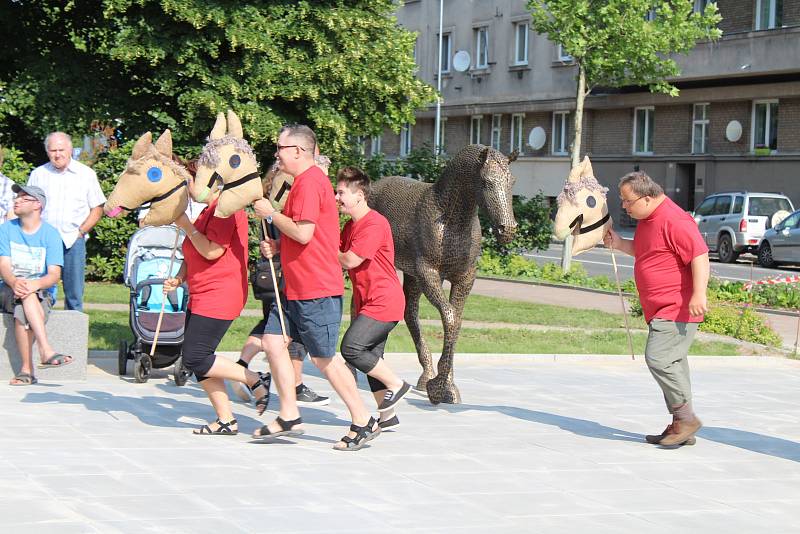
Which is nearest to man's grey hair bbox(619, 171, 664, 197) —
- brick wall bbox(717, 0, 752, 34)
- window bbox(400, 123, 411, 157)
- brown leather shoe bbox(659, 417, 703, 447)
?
brown leather shoe bbox(659, 417, 703, 447)

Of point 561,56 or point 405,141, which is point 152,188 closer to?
point 561,56

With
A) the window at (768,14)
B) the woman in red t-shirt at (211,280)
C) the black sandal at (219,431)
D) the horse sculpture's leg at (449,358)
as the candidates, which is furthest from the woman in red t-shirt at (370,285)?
the window at (768,14)

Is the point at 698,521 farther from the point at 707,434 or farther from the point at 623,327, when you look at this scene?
the point at 623,327

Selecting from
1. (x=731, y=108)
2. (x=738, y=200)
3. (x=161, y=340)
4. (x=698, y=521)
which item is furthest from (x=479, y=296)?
(x=731, y=108)

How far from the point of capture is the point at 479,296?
2133 centimetres

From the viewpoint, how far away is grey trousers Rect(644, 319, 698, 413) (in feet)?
30.1

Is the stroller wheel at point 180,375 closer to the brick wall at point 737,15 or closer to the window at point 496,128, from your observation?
the brick wall at point 737,15

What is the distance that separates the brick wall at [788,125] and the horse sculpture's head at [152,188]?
3563cm

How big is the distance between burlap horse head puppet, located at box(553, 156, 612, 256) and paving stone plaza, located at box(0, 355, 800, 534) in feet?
4.82

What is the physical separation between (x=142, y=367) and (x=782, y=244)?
2446cm

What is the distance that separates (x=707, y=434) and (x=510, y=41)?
46550 millimetres

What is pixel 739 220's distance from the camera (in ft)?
117

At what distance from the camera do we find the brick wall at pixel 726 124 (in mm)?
43938

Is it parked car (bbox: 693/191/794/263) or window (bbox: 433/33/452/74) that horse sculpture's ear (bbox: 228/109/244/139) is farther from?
window (bbox: 433/33/452/74)
